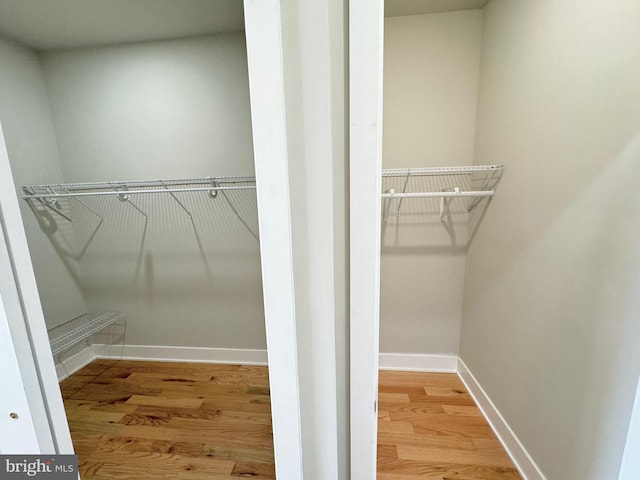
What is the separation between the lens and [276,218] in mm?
531

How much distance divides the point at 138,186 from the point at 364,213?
6.91 ft

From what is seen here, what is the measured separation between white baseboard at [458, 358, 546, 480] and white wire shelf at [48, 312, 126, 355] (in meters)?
2.81

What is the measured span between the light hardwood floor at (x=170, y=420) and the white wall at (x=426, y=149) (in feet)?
3.75

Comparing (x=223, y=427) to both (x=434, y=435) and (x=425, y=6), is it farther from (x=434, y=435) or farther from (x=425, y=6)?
(x=425, y=6)

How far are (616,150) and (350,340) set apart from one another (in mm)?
1095

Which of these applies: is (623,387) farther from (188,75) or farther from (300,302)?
(188,75)

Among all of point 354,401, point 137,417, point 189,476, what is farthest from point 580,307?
point 137,417

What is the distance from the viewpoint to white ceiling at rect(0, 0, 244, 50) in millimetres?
1458

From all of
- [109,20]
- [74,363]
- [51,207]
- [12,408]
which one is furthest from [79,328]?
[109,20]

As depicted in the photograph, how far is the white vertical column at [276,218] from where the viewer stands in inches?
19.0

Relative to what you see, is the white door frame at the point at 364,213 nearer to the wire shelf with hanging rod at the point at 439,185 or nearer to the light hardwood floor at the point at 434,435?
the light hardwood floor at the point at 434,435

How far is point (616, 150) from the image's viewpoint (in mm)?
851

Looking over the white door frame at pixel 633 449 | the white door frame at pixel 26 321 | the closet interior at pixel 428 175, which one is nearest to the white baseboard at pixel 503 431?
the closet interior at pixel 428 175

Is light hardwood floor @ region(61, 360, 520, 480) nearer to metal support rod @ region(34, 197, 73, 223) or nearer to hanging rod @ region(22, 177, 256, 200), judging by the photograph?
metal support rod @ region(34, 197, 73, 223)
